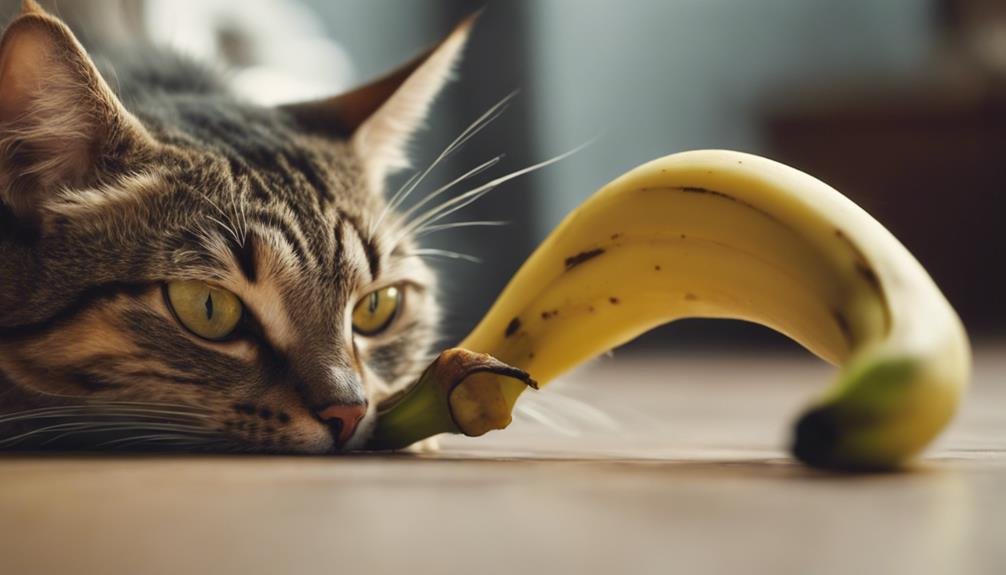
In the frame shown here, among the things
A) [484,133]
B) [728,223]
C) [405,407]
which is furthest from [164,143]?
[484,133]

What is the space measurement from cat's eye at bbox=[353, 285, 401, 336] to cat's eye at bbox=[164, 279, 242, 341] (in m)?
0.15

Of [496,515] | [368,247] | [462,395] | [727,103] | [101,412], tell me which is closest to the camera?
[496,515]

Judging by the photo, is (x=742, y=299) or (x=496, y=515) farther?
(x=742, y=299)

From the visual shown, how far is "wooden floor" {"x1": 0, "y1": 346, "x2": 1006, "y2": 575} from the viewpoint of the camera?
0.45m

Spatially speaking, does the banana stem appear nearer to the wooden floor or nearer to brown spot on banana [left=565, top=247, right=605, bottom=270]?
the wooden floor

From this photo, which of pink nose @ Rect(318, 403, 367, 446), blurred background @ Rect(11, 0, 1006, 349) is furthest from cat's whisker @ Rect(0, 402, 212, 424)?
blurred background @ Rect(11, 0, 1006, 349)

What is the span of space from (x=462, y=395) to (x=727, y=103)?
3202 millimetres

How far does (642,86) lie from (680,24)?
0.91ft

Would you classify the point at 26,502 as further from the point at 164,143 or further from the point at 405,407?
the point at 164,143

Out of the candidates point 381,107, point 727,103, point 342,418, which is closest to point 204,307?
point 342,418

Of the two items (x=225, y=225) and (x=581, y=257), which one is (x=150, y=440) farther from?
Result: (x=581, y=257)

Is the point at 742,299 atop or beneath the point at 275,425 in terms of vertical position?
atop

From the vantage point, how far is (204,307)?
85 centimetres

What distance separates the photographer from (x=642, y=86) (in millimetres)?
3699
